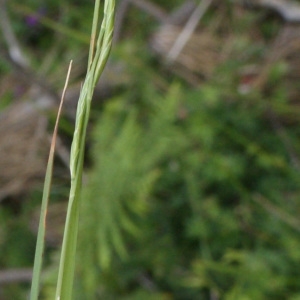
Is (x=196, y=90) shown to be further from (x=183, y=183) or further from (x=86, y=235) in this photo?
(x=86, y=235)

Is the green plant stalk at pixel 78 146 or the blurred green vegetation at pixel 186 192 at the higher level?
the blurred green vegetation at pixel 186 192

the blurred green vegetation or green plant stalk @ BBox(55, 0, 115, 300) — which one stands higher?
the blurred green vegetation

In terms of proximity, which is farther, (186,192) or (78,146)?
(186,192)

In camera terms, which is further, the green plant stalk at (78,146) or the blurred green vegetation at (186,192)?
the blurred green vegetation at (186,192)

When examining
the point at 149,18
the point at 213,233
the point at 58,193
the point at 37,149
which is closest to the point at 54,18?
the point at 149,18

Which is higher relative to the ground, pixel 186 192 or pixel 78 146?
pixel 186 192
